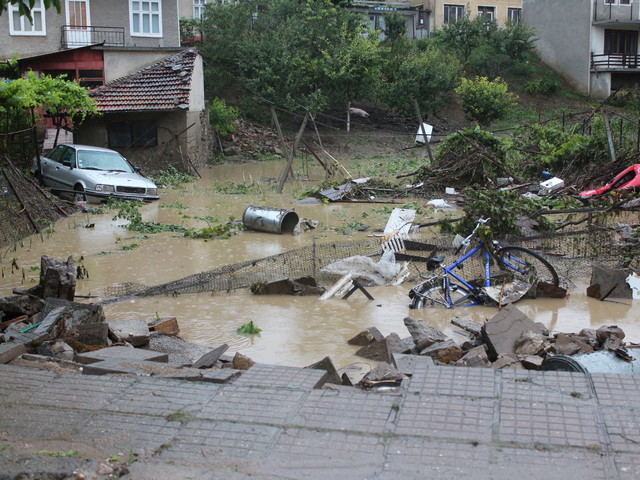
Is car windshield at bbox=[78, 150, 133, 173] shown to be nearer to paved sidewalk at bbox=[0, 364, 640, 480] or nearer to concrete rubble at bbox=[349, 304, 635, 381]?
concrete rubble at bbox=[349, 304, 635, 381]

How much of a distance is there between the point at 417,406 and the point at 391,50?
3698 centimetres

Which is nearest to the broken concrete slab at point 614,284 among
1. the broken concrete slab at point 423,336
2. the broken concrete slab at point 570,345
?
the broken concrete slab at point 570,345

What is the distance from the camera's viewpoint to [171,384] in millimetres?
4867

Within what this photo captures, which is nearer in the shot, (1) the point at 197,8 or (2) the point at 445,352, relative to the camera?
(2) the point at 445,352

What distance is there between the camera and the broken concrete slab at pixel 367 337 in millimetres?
7516

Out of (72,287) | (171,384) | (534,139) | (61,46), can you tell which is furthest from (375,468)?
(61,46)

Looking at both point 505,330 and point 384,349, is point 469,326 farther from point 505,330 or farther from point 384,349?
point 384,349

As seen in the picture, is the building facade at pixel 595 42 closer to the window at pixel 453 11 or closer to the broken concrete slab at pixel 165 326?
the window at pixel 453 11

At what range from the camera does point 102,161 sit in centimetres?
1939

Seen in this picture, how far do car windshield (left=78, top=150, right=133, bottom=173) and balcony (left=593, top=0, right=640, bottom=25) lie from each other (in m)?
32.7

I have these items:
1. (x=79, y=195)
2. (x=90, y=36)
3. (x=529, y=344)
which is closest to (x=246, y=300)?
(x=529, y=344)

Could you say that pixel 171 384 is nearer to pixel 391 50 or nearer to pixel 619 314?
pixel 619 314

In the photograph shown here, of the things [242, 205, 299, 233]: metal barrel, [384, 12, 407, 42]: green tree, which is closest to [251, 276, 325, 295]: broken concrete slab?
[242, 205, 299, 233]: metal barrel

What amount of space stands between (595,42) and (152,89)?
28.7m
